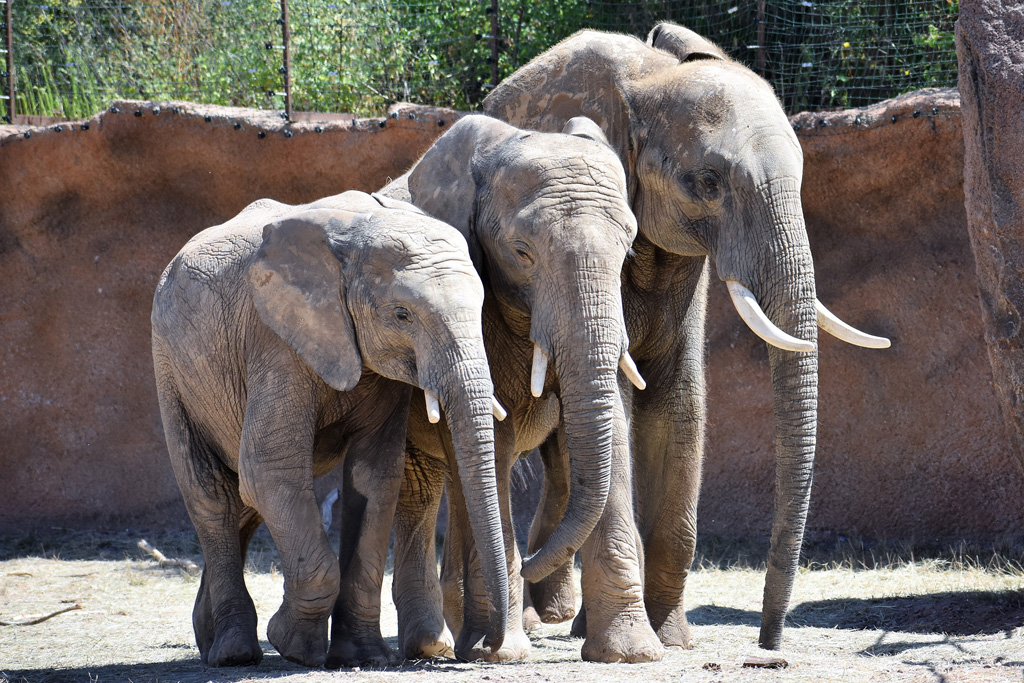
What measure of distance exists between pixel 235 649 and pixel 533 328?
75.6 inches

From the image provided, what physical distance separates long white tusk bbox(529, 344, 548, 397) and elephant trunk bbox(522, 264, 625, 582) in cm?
4

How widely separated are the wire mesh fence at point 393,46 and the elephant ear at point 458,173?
13.4 feet

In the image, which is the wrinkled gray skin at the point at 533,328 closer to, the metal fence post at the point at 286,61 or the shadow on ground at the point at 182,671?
the shadow on ground at the point at 182,671

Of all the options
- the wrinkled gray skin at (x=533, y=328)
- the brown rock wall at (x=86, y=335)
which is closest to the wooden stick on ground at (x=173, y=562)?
the brown rock wall at (x=86, y=335)

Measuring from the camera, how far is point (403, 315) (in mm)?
4906

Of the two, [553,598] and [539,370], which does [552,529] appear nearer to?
[553,598]

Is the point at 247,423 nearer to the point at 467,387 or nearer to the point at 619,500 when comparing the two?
the point at 467,387

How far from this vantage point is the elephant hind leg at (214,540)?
5.48 meters

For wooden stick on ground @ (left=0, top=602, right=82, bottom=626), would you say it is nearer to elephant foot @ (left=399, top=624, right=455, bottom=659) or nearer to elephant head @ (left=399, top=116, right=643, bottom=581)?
elephant foot @ (left=399, top=624, right=455, bottom=659)

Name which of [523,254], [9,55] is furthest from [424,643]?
[9,55]

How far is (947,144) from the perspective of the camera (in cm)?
869

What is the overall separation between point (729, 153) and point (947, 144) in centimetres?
376

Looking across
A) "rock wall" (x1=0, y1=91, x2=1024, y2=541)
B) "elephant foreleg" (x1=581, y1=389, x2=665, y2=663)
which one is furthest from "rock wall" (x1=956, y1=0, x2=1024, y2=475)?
"rock wall" (x1=0, y1=91, x2=1024, y2=541)

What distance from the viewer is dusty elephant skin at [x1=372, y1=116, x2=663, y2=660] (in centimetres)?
491
